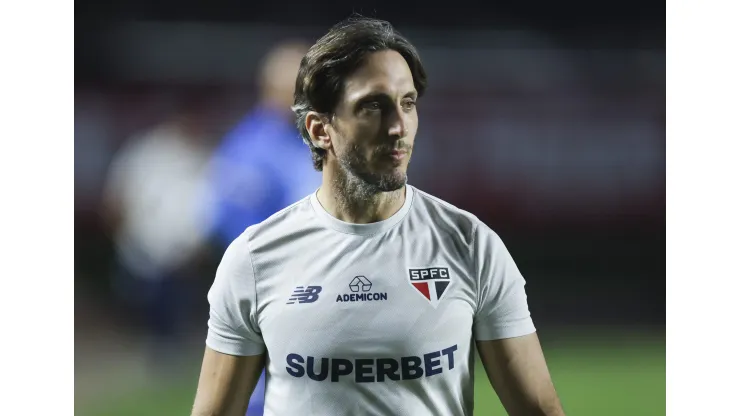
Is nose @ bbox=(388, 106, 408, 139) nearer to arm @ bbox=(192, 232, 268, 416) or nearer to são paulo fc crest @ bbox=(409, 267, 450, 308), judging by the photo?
são paulo fc crest @ bbox=(409, 267, 450, 308)

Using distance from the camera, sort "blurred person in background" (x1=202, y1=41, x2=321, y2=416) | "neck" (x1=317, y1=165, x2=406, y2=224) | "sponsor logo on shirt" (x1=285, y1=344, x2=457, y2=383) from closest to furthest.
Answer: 1. "sponsor logo on shirt" (x1=285, y1=344, x2=457, y2=383)
2. "neck" (x1=317, y1=165, x2=406, y2=224)
3. "blurred person in background" (x1=202, y1=41, x2=321, y2=416)

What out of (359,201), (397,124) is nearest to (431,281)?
(359,201)

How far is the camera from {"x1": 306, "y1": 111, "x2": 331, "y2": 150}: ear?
1.95 meters

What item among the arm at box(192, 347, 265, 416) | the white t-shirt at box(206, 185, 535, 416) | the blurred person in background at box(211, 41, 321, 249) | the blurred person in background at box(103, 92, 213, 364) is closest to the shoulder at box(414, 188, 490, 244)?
the white t-shirt at box(206, 185, 535, 416)

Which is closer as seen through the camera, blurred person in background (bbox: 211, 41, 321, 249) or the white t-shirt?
the white t-shirt

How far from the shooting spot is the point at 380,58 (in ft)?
6.15

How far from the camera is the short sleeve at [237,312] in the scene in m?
1.87

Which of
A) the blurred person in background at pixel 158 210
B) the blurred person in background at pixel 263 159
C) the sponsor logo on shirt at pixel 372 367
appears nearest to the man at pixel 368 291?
the sponsor logo on shirt at pixel 372 367

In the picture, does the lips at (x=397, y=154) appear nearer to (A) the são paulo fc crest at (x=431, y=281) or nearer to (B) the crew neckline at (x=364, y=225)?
(B) the crew neckline at (x=364, y=225)

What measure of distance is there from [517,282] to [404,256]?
0.28m

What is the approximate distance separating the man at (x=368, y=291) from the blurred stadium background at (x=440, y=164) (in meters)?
0.32

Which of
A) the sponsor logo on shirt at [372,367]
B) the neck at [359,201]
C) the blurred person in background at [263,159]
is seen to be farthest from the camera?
the blurred person in background at [263,159]

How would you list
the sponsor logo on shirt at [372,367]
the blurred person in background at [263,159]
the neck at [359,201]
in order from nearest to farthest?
1. the sponsor logo on shirt at [372,367]
2. the neck at [359,201]
3. the blurred person in background at [263,159]
